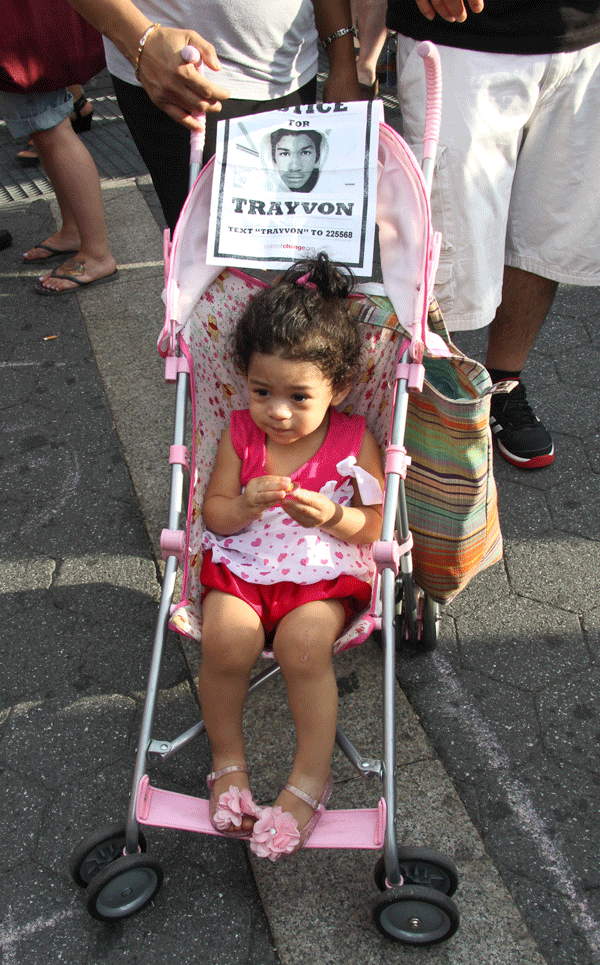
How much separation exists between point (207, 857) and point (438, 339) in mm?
1378

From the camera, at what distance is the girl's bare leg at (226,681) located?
178 cm

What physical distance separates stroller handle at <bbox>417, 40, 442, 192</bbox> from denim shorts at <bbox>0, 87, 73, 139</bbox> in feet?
7.54

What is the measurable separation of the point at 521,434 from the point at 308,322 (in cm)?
129

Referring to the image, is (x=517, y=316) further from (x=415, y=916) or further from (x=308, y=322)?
(x=415, y=916)

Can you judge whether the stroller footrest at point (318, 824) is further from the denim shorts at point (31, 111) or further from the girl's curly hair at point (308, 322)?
the denim shorts at point (31, 111)

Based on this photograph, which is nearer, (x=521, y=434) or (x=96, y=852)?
(x=96, y=852)

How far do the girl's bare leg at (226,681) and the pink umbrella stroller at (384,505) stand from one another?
7 centimetres

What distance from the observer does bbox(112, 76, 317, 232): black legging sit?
2.24 metres

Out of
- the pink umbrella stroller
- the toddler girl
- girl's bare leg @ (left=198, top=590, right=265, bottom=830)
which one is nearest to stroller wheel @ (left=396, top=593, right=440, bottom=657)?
the pink umbrella stroller

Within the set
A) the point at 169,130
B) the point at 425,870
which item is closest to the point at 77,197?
the point at 169,130

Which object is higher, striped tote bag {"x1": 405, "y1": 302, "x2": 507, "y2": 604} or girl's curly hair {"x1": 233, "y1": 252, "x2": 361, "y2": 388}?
girl's curly hair {"x1": 233, "y1": 252, "x2": 361, "y2": 388}

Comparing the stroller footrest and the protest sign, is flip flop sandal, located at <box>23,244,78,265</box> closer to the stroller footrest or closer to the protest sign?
the protest sign

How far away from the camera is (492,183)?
7.47 ft

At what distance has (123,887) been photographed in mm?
1702
